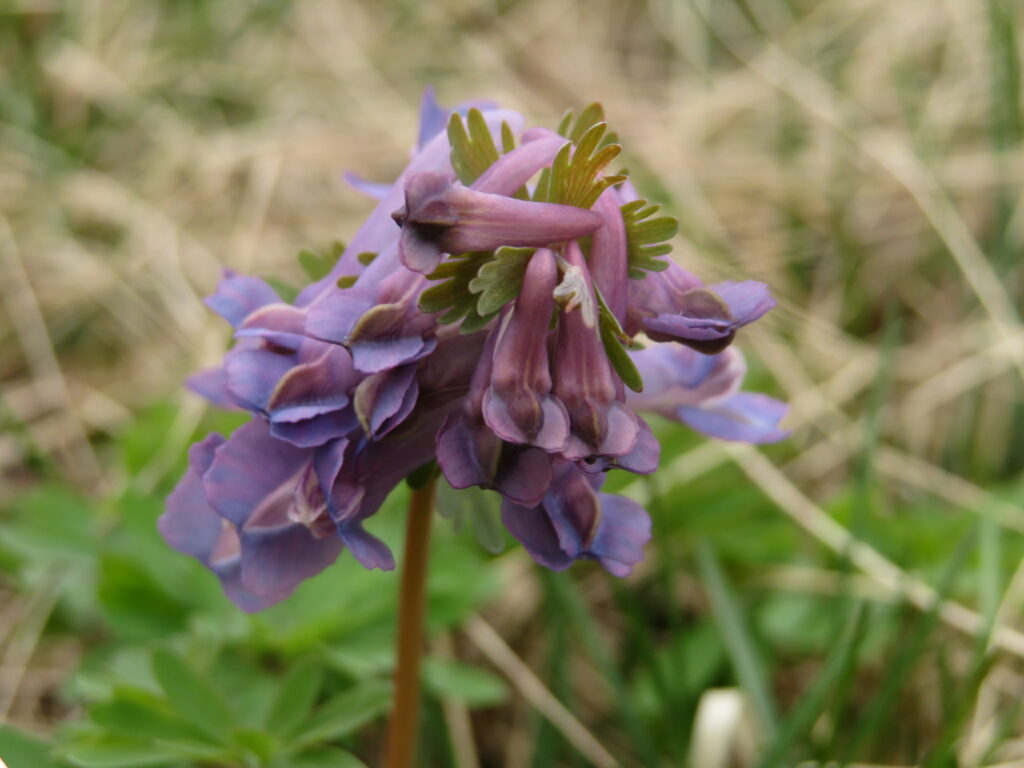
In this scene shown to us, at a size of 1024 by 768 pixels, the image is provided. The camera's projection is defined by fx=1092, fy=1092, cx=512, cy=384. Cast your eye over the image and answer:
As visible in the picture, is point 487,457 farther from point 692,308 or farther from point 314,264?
point 314,264

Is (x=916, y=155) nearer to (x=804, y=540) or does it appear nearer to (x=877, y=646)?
(x=804, y=540)

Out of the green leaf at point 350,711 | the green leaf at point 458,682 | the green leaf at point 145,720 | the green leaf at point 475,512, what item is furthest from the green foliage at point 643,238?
the green leaf at point 458,682

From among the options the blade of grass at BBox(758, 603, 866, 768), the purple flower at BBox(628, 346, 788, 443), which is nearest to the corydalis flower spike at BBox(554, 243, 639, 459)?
the purple flower at BBox(628, 346, 788, 443)

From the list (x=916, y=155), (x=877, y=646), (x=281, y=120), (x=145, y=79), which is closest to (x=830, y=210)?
(x=916, y=155)

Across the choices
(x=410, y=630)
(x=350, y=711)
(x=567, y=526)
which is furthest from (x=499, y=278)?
(x=350, y=711)

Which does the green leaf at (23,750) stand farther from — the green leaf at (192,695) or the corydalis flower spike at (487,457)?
the corydalis flower spike at (487,457)

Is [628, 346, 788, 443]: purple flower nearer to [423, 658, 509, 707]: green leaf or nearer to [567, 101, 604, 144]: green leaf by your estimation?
[567, 101, 604, 144]: green leaf

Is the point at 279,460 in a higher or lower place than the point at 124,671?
higher
